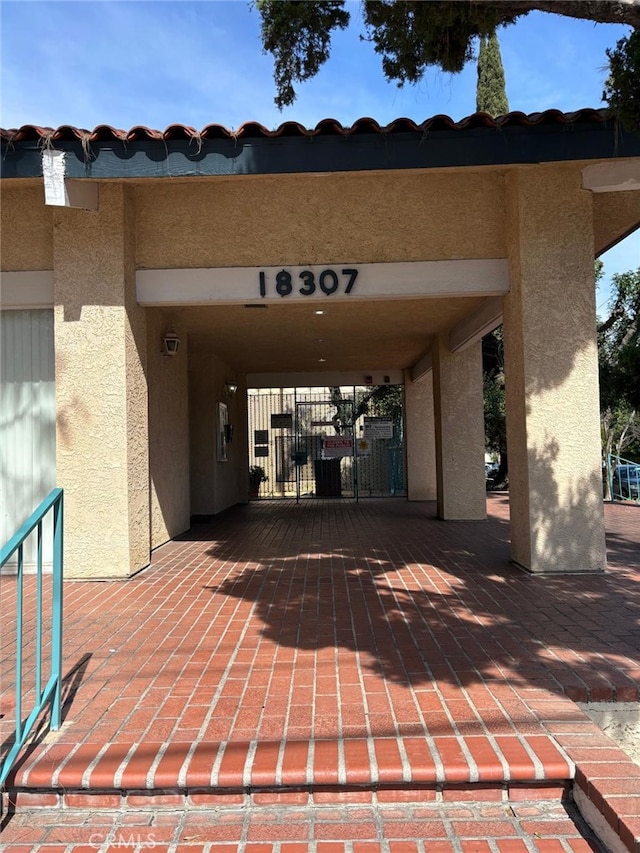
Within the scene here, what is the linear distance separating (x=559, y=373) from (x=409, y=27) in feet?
10.9

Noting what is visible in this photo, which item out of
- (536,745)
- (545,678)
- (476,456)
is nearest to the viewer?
(536,745)

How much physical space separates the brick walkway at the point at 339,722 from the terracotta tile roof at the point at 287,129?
13.6ft

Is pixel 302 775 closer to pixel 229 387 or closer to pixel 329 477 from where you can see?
pixel 229 387

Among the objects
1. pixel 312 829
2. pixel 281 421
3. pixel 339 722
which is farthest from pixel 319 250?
pixel 281 421

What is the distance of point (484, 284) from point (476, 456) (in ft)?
15.0

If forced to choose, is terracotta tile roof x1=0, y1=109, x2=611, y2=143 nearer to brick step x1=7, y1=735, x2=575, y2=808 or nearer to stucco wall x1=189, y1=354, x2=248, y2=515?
brick step x1=7, y1=735, x2=575, y2=808

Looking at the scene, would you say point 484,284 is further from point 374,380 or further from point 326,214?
point 374,380

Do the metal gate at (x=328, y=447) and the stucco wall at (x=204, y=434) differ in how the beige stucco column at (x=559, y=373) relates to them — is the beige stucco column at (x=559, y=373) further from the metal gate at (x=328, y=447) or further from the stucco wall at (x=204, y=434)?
the metal gate at (x=328, y=447)

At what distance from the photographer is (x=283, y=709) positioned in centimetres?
322

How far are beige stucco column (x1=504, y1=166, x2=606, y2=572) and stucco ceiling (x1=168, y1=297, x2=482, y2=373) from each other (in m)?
1.74

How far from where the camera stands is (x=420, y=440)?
13922 millimetres

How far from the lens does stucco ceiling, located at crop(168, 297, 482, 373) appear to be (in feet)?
27.1

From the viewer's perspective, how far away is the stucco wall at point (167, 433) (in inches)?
308

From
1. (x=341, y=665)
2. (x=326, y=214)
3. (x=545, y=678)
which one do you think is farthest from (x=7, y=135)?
(x=545, y=678)
